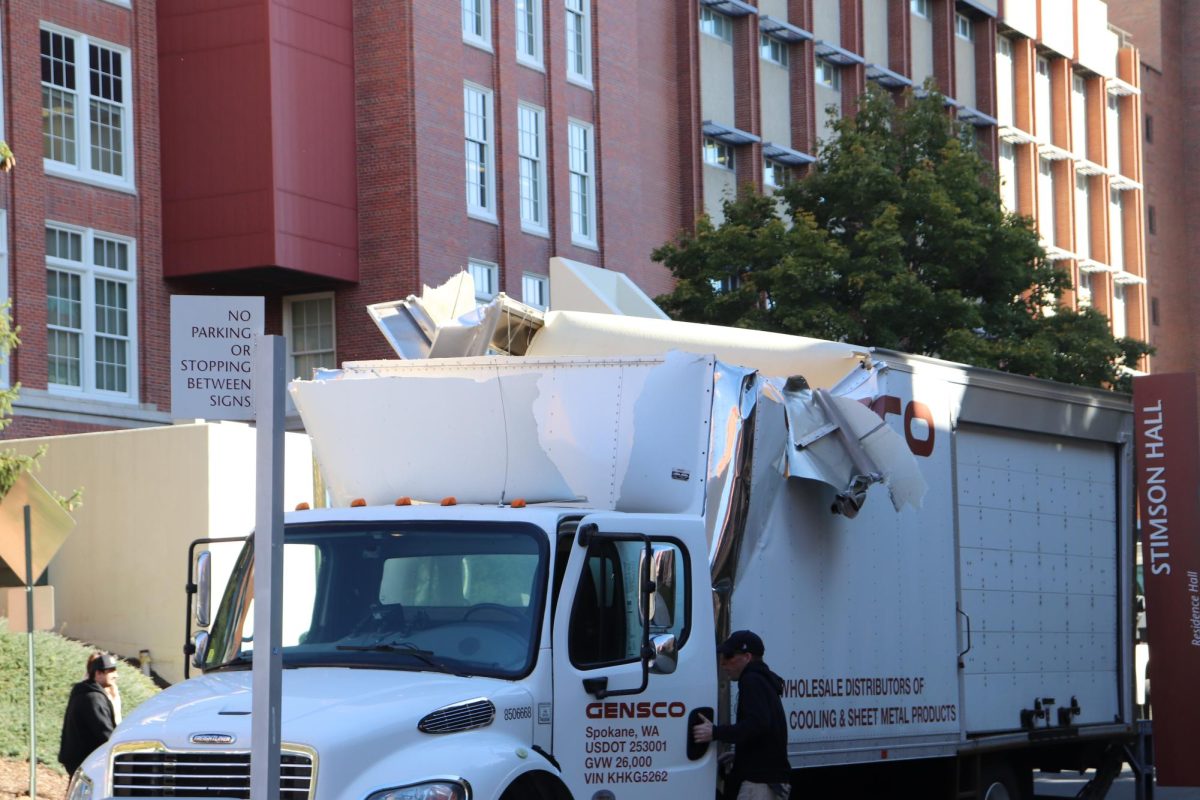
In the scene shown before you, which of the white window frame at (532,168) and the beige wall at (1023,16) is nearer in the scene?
the white window frame at (532,168)

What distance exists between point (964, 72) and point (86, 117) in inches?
1218

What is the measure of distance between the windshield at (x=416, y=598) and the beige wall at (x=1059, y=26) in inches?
2093

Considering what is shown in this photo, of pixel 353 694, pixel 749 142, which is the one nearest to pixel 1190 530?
pixel 353 694

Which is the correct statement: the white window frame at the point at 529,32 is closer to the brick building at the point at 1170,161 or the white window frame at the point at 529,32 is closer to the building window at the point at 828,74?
the building window at the point at 828,74

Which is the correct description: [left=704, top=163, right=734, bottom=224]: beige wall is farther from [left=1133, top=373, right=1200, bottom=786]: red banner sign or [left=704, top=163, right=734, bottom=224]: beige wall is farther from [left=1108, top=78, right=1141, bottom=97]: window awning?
[left=1133, top=373, right=1200, bottom=786]: red banner sign

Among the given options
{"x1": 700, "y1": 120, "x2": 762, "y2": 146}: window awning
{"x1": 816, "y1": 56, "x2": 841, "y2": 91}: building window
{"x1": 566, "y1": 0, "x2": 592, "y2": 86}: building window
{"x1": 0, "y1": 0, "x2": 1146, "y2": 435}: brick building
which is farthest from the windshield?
{"x1": 816, "y1": 56, "x2": 841, "y2": 91}: building window

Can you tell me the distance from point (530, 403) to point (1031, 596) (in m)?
4.92

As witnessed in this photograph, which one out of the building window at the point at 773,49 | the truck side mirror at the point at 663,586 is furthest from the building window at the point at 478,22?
the truck side mirror at the point at 663,586

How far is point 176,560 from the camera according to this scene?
2498 cm

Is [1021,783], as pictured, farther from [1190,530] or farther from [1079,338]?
[1079,338]

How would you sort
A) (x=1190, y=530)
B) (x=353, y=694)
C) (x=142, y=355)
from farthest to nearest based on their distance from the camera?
(x=142, y=355)
(x=1190, y=530)
(x=353, y=694)

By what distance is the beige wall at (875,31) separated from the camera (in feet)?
167

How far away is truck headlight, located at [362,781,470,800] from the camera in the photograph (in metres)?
7.90

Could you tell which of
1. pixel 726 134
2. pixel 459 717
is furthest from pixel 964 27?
pixel 459 717
